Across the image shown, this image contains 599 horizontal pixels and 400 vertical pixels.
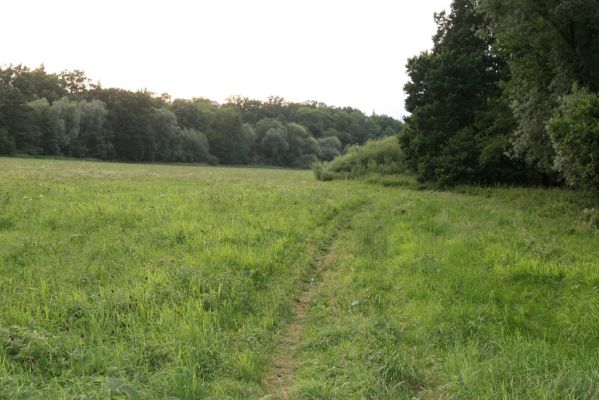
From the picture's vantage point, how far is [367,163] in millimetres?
37906

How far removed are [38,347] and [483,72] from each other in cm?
2872

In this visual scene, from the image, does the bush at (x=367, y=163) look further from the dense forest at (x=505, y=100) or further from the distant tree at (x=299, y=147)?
the distant tree at (x=299, y=147)

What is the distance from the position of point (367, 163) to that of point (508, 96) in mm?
16166

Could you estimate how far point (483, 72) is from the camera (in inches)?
1080

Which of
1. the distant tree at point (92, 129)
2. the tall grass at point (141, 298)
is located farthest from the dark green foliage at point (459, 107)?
the distant tree at point (92, 129)

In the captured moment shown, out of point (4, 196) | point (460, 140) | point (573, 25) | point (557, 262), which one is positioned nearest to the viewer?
point (557, 262)

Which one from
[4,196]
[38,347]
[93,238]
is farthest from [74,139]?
[38,347]

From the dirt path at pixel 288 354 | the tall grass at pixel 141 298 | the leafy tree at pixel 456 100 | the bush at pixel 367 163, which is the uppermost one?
the leafy tree at pixel 456 100

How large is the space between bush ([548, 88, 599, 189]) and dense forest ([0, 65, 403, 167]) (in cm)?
7716

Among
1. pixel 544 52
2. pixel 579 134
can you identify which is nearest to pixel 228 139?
pixel 544 52

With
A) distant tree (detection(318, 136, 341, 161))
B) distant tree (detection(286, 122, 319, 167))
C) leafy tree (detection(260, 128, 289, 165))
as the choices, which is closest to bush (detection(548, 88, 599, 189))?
leafy tree (detection(260, 128, 289, 165))

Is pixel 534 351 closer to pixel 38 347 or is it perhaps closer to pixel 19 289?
pixel 38 347

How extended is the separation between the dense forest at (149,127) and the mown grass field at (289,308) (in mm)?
73494

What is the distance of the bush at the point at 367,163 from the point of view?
35.2m
